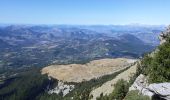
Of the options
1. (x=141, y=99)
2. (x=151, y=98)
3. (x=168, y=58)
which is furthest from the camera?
(x=168, y=58)

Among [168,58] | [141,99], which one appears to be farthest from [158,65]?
[141,99]

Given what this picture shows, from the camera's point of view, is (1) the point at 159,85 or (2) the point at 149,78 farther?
(2) the point at 149,78

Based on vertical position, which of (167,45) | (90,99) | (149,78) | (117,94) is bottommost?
(90,99)

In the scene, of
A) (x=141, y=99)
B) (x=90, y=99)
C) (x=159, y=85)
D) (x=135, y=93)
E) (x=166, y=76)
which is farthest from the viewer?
(x=90, y=99)

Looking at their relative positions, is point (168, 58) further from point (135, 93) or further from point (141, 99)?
point (141, 99)

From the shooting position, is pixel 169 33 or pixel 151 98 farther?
pixel 169 33

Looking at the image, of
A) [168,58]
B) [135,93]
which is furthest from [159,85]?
[168,58]

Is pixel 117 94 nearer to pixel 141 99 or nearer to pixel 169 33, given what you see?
pixel 169 33

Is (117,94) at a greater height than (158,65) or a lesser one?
lesser

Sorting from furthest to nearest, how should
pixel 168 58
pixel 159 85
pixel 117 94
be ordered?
pixel 117 94 < pixel 168 58 < pixel 159 85
